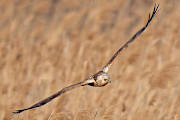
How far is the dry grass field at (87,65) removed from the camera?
6.00 metres

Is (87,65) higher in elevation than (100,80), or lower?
higher

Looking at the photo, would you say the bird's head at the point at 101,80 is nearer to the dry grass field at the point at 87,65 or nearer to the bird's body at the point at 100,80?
the bird's body at the point at 100,80

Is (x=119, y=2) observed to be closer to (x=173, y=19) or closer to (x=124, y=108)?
(x=173, y=19)

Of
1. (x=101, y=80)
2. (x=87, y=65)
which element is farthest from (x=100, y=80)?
(x=87, y=65)

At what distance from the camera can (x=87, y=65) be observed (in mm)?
6816

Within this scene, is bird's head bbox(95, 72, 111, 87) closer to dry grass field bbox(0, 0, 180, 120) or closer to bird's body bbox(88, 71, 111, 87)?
bird's body bbox(88, 71, 111, 87)

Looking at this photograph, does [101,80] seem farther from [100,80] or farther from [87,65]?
[87,65]

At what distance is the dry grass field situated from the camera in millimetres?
6004

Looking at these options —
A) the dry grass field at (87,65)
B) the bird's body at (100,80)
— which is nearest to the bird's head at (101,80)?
the bird's body at (100,80)

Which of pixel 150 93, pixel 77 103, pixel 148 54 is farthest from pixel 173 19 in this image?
pixel 77 103

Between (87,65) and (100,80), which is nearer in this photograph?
(100,80)

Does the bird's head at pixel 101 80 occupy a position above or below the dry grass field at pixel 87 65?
below

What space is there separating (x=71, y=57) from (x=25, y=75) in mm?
671

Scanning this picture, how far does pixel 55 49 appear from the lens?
8094 mm
